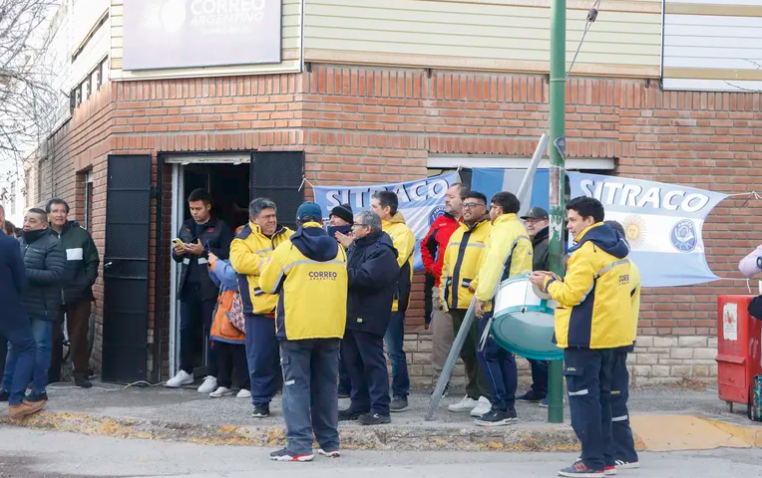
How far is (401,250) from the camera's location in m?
8.70

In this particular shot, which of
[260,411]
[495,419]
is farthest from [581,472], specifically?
[260,411]

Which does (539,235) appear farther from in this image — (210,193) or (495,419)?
(210,193)

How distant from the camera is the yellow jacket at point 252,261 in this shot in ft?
27.1

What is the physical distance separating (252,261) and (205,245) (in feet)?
4.97

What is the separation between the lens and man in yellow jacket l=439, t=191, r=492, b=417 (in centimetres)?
837

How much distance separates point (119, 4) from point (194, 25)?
39.0 inches

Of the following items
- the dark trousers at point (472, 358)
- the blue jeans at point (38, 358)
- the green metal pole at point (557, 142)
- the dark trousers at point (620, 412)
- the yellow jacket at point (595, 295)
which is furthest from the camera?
the blue jeans at point (38, 358)

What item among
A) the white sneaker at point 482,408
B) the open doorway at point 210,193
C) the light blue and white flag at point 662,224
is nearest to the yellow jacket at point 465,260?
the white sneaker at point 482,408

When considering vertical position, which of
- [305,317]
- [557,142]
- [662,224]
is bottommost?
[305,317]

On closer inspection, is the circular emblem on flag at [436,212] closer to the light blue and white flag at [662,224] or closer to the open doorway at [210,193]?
the light blue and white flag at [662,224]

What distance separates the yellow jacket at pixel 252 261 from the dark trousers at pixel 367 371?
75 cm

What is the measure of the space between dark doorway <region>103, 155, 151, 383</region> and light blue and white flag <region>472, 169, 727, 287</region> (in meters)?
4.67

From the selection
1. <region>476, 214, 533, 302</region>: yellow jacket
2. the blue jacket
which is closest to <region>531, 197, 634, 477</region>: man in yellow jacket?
<region>476, 214, 533, 302</region>: yellow jacket

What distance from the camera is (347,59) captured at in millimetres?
10031
